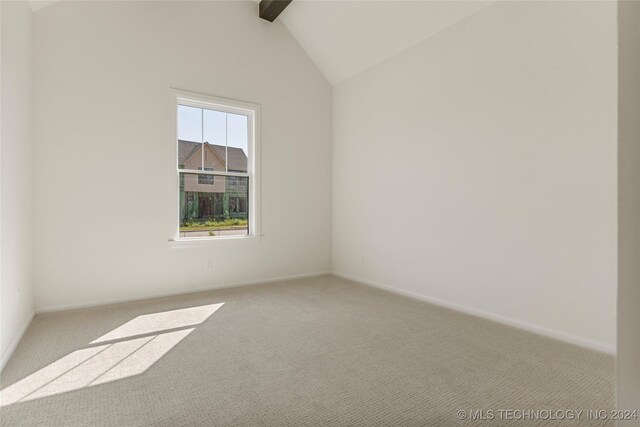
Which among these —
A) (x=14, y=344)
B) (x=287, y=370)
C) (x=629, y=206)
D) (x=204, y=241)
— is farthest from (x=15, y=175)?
(x=629, y=206)

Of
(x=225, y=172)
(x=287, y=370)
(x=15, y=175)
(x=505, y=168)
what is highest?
(x=225, y=172)

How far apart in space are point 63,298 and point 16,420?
1913mm

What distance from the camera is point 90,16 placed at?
10.5 ft

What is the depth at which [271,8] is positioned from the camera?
156 inches

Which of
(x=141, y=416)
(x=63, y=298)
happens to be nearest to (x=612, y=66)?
(x=141, y=416)

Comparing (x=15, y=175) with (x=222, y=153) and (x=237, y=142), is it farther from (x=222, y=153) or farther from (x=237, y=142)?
(x=237, y=142)

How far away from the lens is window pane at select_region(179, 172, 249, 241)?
377cm

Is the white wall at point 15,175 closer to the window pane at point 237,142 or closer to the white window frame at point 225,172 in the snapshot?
the white window frame at point 225,172

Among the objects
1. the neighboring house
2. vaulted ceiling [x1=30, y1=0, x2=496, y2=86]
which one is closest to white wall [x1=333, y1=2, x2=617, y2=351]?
vaulted ceiling [x1=30, y1=0, x2=496, y2=86]

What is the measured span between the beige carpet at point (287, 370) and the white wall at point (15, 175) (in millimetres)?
251

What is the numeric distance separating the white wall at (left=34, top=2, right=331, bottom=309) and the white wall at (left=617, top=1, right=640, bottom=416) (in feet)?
12.1

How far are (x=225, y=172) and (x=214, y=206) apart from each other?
17.2 inches

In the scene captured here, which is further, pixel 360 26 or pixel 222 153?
pixel 222 153

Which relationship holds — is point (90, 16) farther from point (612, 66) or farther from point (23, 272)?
point (612, 66)
